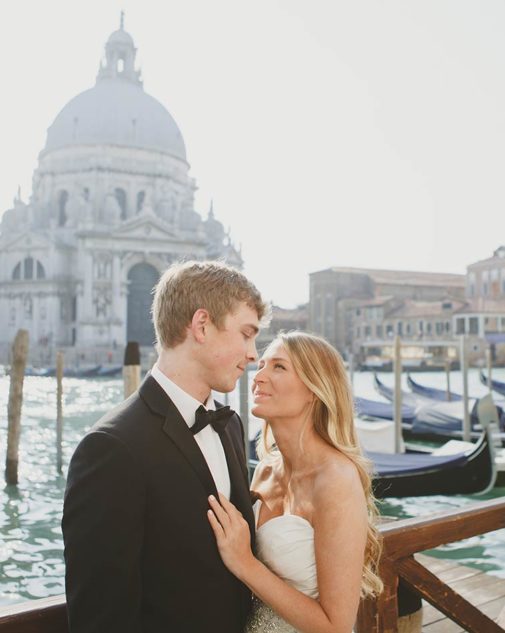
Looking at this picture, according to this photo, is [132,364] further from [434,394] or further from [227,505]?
[434,394]

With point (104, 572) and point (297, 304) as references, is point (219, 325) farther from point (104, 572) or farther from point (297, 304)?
point (297, 304)

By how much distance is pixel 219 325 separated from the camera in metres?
1.08

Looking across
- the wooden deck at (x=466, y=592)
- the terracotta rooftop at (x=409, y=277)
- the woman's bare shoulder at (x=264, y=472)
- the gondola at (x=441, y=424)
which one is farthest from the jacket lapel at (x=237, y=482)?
the terracotta rooftop at (x=409, y=277)

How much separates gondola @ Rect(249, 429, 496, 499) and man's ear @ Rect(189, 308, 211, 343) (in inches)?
188

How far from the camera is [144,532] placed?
38.0 inches

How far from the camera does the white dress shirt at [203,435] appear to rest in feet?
3.53

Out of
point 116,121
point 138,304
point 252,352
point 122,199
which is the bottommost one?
point 252,352

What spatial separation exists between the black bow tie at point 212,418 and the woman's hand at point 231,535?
0.11m

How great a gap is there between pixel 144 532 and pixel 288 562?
0.31 meters

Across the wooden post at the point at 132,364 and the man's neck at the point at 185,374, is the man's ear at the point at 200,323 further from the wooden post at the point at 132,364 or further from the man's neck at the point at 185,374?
the wooden post at the point at 132,364

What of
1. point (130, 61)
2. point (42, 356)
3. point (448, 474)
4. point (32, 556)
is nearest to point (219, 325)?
point (32, 556)

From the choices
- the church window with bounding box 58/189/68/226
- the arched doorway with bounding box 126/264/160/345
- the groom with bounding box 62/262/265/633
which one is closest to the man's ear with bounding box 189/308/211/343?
the groom with bounding box 62/262/265/633

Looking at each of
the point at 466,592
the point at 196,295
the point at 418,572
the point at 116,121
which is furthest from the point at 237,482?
the point at 116,121

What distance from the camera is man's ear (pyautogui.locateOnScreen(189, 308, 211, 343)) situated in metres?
1.07
